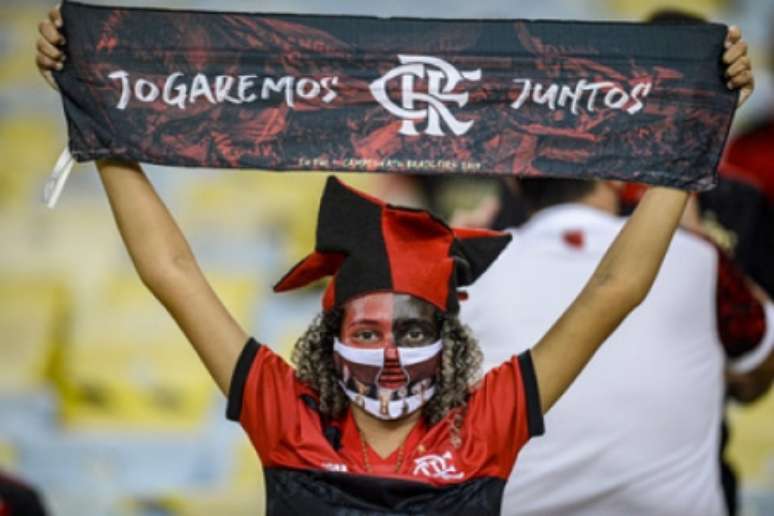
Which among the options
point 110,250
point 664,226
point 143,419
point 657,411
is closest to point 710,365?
point 657,411

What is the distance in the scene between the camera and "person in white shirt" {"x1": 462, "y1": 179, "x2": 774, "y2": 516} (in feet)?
13.4

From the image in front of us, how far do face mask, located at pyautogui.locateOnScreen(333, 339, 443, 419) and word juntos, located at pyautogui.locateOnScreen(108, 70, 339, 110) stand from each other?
0.49 metres

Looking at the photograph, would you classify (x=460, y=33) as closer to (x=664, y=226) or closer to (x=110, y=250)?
(x=664, y=226)

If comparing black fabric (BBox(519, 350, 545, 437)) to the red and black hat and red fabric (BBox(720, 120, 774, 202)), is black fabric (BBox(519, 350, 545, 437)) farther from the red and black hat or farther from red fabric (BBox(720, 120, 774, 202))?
red fabric (BBox(720, 120, 774, 202))

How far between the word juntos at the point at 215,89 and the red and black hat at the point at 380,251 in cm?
19

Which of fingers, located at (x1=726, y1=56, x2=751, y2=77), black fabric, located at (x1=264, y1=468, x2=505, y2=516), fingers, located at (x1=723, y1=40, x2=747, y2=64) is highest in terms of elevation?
fingers, located at (x1=723, y1=40, x2=747, y2=64)

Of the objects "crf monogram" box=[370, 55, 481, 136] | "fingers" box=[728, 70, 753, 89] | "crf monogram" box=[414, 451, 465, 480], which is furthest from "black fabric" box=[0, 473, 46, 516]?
"fingers" box=[728, 70, 753, 89]

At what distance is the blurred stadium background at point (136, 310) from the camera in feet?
21.8

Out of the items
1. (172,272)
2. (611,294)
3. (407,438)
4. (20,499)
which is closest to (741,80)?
(611,294)

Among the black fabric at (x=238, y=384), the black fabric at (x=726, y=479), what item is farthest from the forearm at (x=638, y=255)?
the black fabric at (x=726, y=479)

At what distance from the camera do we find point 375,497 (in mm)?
3230

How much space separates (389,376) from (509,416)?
0.78ft

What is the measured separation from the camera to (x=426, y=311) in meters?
3.32

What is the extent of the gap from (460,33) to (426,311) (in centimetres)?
53
